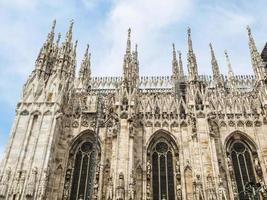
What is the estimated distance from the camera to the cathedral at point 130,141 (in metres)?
19.5

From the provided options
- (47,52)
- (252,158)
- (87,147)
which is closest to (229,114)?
(252,158)

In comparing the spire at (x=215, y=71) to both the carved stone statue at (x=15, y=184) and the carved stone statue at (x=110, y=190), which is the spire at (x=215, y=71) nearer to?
the carved stone statue at (x=110, y=190)

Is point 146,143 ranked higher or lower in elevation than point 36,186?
higher

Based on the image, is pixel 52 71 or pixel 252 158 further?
pixel 52 71

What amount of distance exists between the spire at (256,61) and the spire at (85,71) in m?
16.2

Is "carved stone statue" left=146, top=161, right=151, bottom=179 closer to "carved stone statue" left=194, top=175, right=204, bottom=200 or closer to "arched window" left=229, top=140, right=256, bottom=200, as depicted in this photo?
"carved stone statue" left=194, top=175, right=204, bottom=200

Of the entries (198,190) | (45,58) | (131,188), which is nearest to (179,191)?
(198,190)

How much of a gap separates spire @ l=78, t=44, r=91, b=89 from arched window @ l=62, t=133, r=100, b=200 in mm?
10149

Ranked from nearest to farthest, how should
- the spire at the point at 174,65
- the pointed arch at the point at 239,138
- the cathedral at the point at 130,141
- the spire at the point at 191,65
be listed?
1. the cathedral at the point at 130,141
2. the pointed arch at the point at 239,138
3. the spire at the point at 191,65
4. the spire at the point at 174,65

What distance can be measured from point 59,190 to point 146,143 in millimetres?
6662

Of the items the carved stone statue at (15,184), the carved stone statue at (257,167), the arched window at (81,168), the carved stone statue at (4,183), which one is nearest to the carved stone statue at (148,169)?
the arched window at (81,168)

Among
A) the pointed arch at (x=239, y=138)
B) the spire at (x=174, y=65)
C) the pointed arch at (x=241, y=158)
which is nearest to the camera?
the pointed arch at (x=241, y=158)

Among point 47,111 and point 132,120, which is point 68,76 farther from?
point 132,120

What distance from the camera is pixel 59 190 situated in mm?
20531
